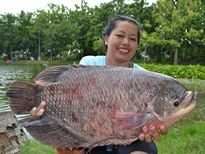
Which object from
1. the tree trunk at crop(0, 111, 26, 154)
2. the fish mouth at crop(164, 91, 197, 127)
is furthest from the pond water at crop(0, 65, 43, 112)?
the fish mouth at crop(164, 91, 197, 127)

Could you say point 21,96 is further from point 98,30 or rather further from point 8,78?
point 98,30

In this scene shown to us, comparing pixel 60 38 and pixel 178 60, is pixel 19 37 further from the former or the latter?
pixel 178 60

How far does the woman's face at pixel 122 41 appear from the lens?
3.03 meters

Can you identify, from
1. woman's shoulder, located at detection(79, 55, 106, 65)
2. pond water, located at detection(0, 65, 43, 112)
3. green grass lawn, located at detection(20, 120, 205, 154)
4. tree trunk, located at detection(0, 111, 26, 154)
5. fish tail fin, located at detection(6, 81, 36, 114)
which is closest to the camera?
fish tail fin, located at detection(6, 81, 36, 114)

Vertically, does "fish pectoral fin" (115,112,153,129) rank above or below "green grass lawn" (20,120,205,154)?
above

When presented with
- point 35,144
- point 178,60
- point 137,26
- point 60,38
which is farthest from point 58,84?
point 60,38

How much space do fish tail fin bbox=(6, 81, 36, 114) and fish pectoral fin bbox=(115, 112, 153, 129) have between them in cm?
59

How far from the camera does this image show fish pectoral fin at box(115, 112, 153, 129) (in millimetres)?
2189

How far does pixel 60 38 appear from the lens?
1967 inches

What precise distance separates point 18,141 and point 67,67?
3.20 meters

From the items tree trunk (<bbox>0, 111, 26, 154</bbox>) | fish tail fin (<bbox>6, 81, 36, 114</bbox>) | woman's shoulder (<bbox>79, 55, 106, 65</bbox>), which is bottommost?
tree trunk (<bbox>0, 111, 26, 154</bbox>)

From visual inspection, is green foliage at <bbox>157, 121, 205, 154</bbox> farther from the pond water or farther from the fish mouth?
the fish mouth

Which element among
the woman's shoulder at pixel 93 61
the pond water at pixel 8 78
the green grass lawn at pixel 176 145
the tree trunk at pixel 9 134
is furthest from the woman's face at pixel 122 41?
the pond water at pixel 8 78

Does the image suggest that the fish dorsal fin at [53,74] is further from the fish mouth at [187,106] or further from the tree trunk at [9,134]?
the tree trunk at [9,134]
